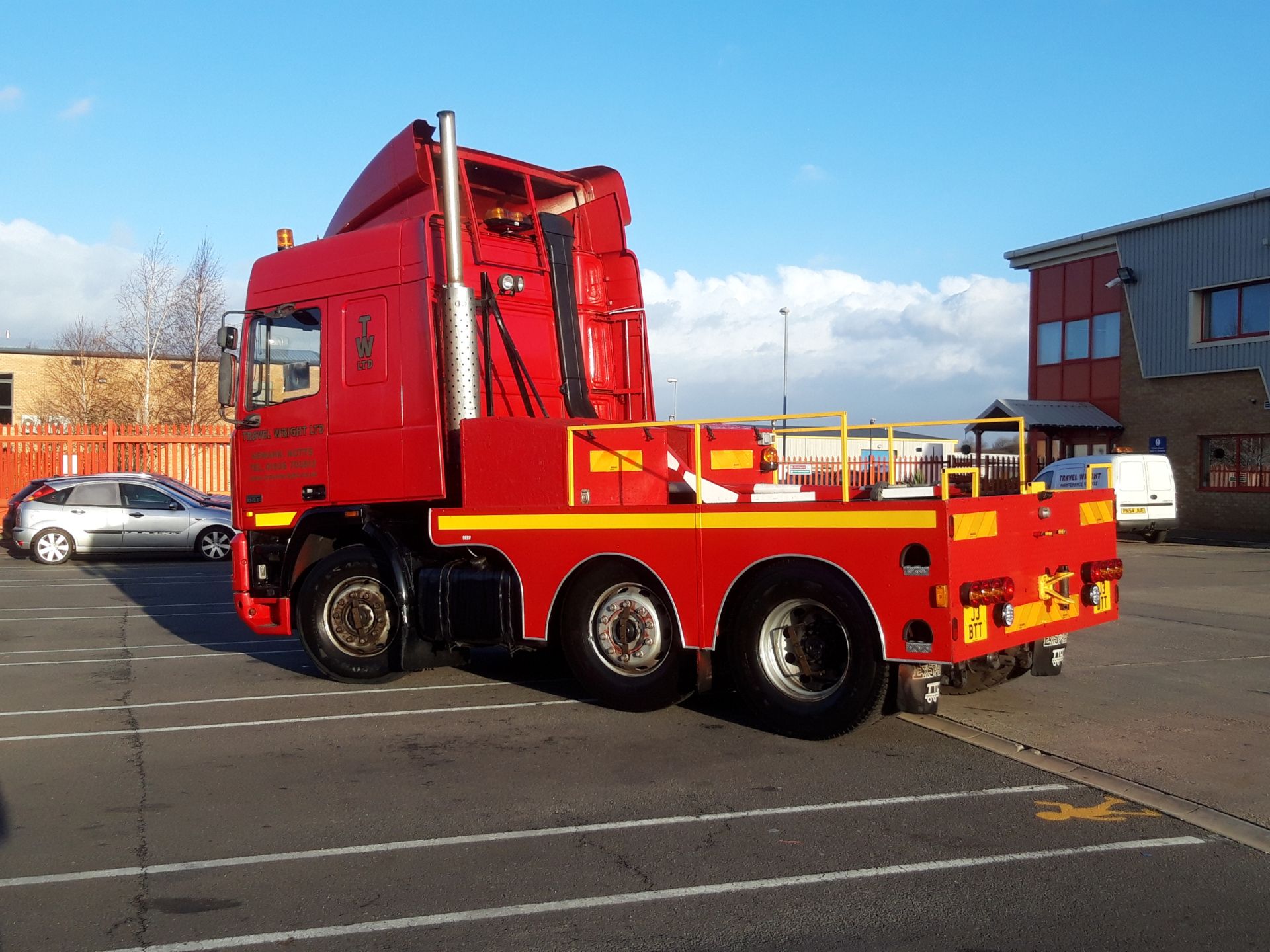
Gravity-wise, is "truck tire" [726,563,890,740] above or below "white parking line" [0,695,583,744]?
above

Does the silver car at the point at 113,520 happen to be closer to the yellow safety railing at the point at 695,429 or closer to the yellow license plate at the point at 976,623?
Result: the yellow safety railing at the point at 695,429

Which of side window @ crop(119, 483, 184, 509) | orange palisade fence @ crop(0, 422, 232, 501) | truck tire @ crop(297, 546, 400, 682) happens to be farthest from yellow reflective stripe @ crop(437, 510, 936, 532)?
orange palisade fence @ crop(0, 422, 232, 501)

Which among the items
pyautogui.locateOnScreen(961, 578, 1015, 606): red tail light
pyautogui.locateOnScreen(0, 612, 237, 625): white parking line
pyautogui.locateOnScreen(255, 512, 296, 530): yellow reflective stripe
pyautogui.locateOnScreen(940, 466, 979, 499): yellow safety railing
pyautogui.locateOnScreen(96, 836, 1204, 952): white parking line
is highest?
pyautogui.locateOnScreen(940, 466, 979, 499): yellow safety railing

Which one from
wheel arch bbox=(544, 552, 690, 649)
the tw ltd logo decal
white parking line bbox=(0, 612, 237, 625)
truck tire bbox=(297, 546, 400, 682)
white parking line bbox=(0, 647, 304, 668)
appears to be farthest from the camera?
white parking line bbox=(0, 612, 237, 625)

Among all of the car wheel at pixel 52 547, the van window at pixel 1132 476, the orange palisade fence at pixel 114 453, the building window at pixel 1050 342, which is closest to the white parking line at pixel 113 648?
the car wheel at pixel 52 547

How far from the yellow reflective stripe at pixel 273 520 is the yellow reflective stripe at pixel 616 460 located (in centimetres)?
282

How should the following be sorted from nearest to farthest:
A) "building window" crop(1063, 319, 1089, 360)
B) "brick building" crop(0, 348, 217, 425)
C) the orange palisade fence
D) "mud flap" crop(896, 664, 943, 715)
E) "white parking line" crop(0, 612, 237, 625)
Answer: "mud flap" crop(896, 664, 943, 715) < "white parking line" crop(0, 612, 237, 625) < the orange palisade fence < "building window" crop(1063, 319, 1089, 360) < "brick building" crop(0, 348, 217, 425)

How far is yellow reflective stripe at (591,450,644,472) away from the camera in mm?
7211

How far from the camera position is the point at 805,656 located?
6441 mm

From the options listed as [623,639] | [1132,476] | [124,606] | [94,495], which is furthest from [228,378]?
[1132,476]

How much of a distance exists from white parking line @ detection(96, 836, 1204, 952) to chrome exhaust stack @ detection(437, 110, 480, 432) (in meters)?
4.16

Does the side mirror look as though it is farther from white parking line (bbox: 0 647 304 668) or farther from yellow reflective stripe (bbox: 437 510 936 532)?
white parking line (bbox: 0 647 304 668)

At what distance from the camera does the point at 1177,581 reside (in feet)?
51.0

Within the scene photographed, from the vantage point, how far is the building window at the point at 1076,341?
31.6 meters
